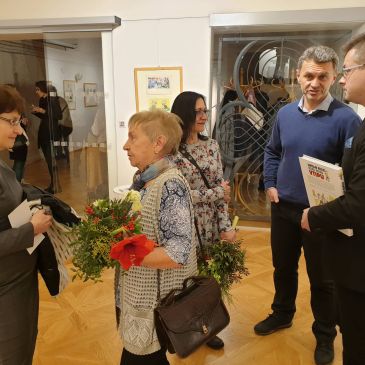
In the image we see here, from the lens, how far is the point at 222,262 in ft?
5.98

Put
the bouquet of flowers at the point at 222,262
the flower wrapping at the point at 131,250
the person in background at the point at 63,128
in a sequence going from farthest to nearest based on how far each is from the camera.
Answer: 1. the person in background at the point at 63,128
2. the bouquet of flowers at the point at 222,262
3. the flower wrapping at the point at 131,250

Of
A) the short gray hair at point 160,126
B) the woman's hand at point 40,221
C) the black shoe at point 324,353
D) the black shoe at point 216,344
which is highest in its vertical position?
the short gray hair at point 160,126

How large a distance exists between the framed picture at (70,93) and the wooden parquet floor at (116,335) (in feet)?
7.82

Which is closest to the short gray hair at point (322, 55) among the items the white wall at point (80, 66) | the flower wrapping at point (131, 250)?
the flower wrapping at point (131, 250)

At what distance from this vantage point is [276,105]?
4.12 metres

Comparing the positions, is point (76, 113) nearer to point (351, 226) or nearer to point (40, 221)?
point (40, 221)

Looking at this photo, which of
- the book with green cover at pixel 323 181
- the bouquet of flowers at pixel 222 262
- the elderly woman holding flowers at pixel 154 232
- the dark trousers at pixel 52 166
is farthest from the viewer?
the dark trousers at pixel 52 166

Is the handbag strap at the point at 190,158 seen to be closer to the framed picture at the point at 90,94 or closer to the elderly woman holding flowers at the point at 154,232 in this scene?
the elderly woman holding flowers at the point at 154,232

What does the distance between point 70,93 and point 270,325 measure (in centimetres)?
358

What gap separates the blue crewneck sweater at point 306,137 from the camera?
193 cm

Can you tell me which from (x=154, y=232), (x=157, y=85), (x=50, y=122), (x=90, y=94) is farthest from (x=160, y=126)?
(x=50, y=122)

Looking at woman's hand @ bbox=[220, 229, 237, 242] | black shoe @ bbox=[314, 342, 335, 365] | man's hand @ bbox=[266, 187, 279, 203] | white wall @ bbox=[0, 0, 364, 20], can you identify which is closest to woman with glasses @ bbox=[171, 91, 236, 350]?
woman's hand @ bbox=[220, 229, 237, 242]

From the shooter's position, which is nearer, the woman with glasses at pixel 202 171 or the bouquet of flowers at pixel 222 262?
the bouquet of flowers at pixel 222 262

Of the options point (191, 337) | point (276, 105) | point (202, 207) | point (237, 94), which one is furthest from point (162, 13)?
point (191, 337)
